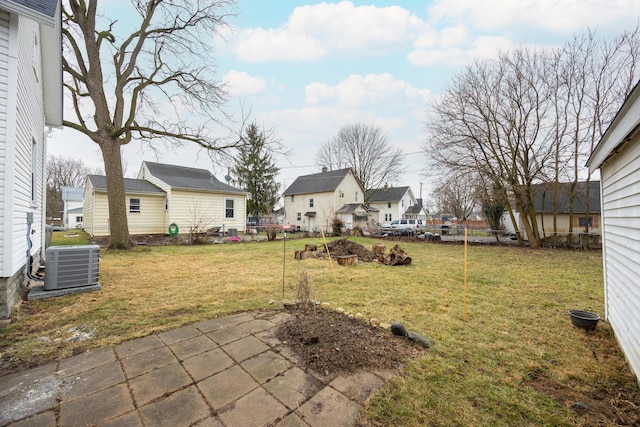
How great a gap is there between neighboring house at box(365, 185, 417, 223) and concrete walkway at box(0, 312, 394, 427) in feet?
108

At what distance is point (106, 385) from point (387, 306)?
3618 mm

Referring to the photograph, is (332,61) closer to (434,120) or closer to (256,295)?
(434,120)

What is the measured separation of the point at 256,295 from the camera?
480 cm

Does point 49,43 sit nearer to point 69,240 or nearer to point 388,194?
point 69,240

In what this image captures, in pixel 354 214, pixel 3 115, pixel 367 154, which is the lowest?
pixel 354 214

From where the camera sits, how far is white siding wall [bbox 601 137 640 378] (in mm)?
2502

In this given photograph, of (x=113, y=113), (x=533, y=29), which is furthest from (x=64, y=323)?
(x=533, y=29)

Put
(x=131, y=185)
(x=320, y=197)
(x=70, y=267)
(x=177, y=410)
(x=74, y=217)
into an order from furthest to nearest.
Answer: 1. (x=74, y=217)
2. (x=320, y=197)
3. (x=131, y=185)
4. (x=70, y=267)
5. (x=177, y=410)

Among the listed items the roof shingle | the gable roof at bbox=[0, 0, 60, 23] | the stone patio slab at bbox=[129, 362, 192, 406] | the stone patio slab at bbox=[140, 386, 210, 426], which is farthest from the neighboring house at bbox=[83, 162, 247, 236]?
the stone patio slab at bbox=[140, 386, 210, 426]

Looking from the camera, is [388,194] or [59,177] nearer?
[59,177]

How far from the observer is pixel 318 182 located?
99.6 feet

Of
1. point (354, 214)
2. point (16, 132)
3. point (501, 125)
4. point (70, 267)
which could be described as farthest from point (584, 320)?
point (354, 214)

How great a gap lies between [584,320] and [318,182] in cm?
2751

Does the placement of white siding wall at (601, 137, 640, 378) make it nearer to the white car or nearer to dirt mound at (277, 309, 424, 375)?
dirt mound at (277, 309, 424, 375)
